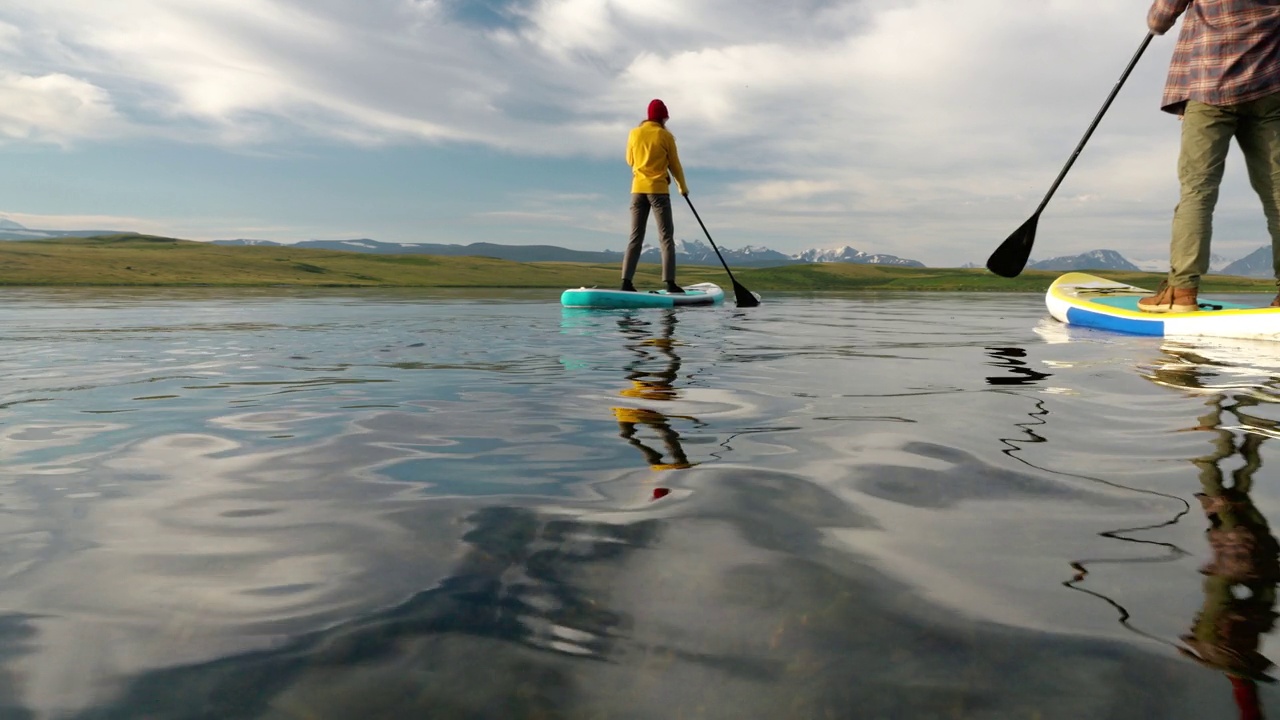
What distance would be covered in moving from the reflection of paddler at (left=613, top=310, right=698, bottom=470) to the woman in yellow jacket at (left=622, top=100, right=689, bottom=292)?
23.0ft

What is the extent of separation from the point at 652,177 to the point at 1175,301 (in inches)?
377

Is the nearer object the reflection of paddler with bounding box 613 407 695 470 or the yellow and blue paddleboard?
the reflection of paddler with bounding box 613 407 695 470

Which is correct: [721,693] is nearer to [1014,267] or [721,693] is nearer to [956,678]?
[956,678]

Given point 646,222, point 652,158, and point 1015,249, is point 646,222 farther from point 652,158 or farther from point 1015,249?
point 1015,249

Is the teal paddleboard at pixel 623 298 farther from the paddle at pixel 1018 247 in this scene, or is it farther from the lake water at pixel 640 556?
the lake water at pixel 640 556

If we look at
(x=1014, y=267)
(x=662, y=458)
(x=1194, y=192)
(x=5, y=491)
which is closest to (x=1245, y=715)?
(x=662, y=458)

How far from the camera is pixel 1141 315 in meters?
8.77

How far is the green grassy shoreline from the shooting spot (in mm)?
69812

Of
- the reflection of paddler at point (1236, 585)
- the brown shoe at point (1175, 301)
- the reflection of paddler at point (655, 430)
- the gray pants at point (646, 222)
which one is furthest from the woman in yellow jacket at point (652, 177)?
the reflection of paddler at point (1236, 585)

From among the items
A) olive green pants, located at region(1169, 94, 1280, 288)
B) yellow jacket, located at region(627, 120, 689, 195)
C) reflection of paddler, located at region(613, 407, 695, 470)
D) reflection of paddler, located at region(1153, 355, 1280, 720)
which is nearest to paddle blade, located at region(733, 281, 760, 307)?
yellow jacket, located at region(627, 120, 689, 195)

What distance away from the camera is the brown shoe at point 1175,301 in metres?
8.51

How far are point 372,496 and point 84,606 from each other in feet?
3.04

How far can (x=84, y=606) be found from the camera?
1611mm

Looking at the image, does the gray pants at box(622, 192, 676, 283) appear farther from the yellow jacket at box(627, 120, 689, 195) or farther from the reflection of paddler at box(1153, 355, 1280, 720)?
the reflection of paddler at box(1153, 355, 1280, 720)
